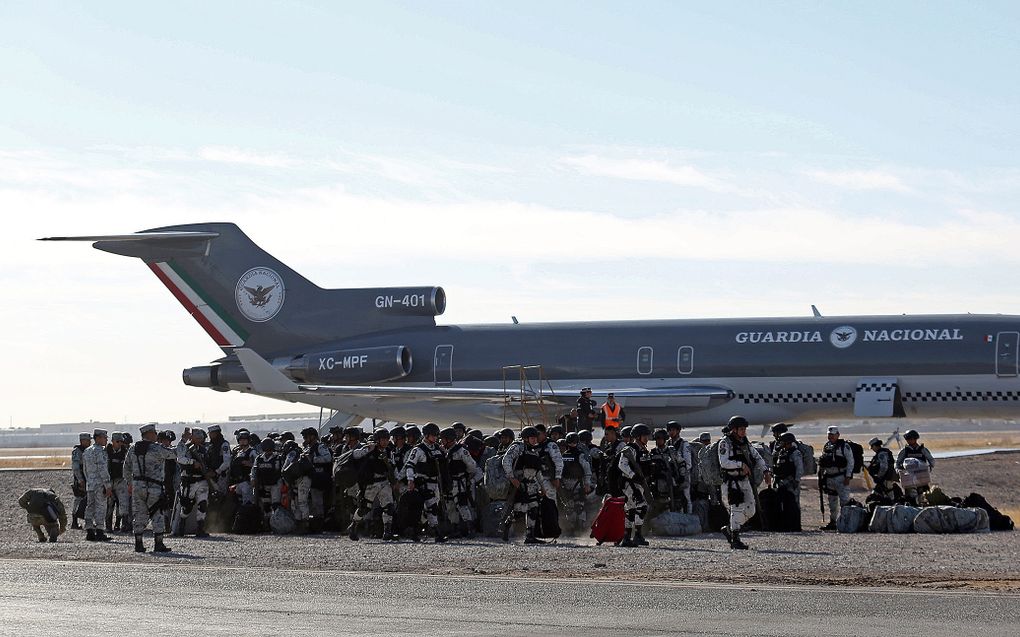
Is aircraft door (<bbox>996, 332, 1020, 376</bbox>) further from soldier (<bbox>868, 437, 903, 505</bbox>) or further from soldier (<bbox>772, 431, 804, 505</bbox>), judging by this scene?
soldier (<bbox>772, 431, 804, 505</bbox>)

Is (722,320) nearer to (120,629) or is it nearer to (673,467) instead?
(673,467)

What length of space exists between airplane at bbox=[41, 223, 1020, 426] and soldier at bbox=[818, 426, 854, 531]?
11095 millimetres

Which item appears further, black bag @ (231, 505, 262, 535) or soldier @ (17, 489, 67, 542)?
black bag @ (231, 505, 262, 535)

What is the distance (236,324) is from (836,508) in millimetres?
23277

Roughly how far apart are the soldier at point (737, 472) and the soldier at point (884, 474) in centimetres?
470

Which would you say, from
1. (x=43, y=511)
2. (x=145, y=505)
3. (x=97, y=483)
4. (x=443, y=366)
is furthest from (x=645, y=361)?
(x=145, y=505)

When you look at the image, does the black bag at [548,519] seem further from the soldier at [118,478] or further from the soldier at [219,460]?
the soldier at [118,478]

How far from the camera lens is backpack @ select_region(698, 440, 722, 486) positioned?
19781 mm

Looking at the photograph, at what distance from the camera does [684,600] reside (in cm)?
1259

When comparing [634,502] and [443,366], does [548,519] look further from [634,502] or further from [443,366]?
[443,366]

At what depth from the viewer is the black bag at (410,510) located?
64.5 feet

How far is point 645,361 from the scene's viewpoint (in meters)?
35.5

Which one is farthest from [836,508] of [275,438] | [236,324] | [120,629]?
[236,324]

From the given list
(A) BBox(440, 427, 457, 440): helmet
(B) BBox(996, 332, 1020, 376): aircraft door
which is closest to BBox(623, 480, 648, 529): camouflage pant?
(A) BBox(440, 427, 457, 440): helmet
